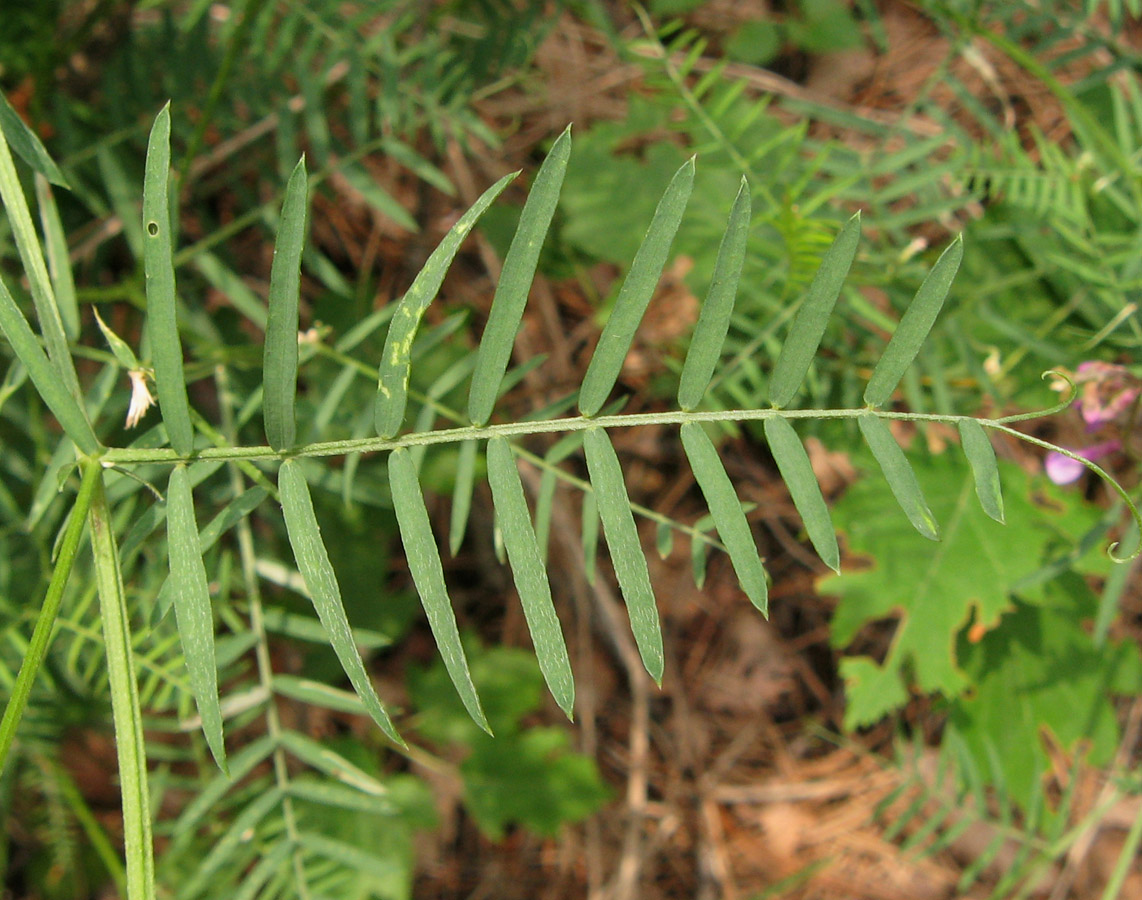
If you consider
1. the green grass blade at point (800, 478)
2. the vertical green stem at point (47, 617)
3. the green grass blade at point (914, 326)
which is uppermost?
the green grass blade at point (914, 326)

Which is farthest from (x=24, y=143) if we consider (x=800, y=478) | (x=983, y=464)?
(x=983, y=464)

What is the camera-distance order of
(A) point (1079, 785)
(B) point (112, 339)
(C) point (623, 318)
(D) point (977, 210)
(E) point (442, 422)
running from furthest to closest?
(A) point (1079, 785) < (D) point (977, 210) < (E) point (442, 422) < (B) point (112, 339) < (C) point (623, 318)

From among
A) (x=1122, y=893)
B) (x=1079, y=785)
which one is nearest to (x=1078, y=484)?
(x=1079, y=785)

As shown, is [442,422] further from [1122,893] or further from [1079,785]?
[1122,893]

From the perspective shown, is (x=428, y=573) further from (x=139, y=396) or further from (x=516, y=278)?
(x=139, y=396)

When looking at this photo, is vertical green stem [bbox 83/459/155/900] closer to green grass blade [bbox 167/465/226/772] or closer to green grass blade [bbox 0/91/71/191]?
green grass blade [bbox 167/465/226/772]

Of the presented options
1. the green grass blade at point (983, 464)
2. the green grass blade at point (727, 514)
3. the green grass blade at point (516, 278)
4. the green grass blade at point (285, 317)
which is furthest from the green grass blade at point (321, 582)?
the green grass blade at point (983, 464)

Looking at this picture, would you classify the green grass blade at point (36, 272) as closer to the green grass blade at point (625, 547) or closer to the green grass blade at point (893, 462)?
the green grass blade at point (625, 547)
